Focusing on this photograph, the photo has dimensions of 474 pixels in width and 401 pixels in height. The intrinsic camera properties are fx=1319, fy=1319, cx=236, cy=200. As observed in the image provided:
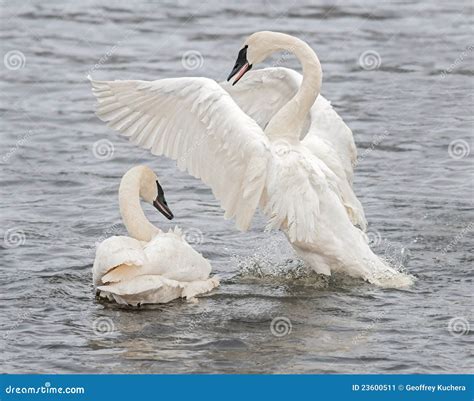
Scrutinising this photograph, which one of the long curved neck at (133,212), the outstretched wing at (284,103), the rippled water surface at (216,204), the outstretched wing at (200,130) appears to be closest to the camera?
the rippled water surface at (216,204)

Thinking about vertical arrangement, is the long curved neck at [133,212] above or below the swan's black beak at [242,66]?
below

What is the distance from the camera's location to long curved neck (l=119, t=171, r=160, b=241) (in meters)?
10.9

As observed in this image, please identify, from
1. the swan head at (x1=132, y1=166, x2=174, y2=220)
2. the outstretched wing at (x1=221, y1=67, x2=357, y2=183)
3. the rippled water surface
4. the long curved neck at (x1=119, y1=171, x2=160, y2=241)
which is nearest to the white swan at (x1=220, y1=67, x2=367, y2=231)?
the outstretched wing at (x1=221, y1=67, x2=357, y2=183)

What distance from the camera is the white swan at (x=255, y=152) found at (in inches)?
417

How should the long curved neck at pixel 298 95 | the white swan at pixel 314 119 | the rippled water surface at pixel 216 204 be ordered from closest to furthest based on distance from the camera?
the rippled water surface at pixel 216 204, the long curved neck at pixel 298 95, the white swan at pixel 314 119

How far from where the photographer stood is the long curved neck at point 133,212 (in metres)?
10.9

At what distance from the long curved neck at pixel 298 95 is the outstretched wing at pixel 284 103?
1.88ft

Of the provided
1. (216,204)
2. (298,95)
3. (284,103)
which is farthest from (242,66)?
(216,204)

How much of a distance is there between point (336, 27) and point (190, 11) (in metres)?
2.41

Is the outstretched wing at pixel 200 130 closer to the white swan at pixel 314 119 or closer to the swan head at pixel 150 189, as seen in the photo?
the swan head at pixel 150 189

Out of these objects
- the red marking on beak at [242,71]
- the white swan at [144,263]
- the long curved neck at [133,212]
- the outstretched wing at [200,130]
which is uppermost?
the red marking on beak at [242,71]

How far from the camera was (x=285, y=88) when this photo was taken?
39.6 ft

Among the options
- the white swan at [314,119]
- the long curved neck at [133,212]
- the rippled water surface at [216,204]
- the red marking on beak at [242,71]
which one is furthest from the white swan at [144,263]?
the white swan at [314,119]

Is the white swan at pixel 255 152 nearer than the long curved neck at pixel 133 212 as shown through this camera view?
Yes
